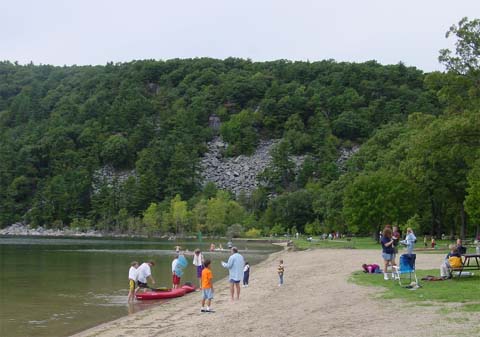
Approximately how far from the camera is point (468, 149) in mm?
35656

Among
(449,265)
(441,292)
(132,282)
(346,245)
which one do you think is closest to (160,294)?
(132,282)

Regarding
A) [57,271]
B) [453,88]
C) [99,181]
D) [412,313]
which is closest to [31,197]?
[99,181]

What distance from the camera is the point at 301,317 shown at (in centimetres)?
1791

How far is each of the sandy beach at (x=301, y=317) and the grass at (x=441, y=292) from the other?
49 cm

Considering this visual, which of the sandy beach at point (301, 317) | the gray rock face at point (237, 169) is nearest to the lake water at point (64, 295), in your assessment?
the sandy beach at point (301, 317)

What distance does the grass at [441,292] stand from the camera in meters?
17.0

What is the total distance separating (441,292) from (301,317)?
4.46 metres

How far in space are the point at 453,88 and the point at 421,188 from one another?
38.1 meters

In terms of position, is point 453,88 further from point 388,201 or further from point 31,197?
point 31,197

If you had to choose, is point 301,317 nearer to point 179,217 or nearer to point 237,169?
point 179,217

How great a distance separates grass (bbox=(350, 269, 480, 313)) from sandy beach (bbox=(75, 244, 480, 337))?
488mm

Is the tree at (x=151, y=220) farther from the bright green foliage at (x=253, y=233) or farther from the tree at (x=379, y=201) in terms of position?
the tree at (x=379, y=201)

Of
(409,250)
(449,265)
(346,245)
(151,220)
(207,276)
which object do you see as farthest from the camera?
(151,220)

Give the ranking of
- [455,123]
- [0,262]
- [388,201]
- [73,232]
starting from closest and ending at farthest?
[455,123], [0,262], [388,201], [73,232]
